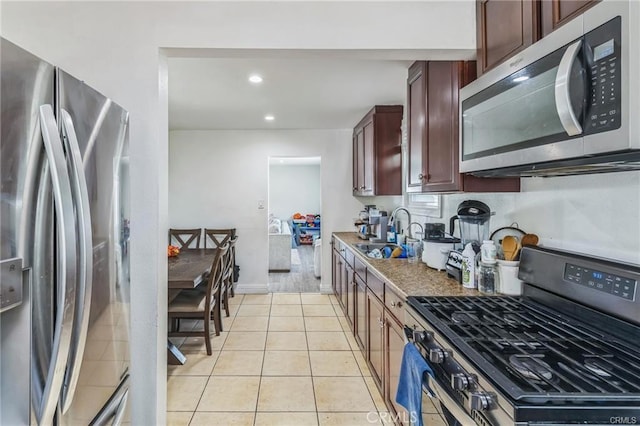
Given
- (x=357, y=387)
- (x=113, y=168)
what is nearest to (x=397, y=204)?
(x=357, y=387)

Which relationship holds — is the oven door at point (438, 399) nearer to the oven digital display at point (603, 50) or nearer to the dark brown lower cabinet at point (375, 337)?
the dark brown lower cabinet at point (375, 337)

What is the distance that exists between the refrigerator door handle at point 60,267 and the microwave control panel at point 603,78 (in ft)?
4.87

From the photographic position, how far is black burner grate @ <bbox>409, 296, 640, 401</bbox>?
0.83 m

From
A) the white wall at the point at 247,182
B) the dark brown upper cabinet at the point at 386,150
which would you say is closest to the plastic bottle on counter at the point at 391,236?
the dark brown upper cabinet at the point at 386,150

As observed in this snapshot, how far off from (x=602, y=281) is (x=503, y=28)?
3.74ft

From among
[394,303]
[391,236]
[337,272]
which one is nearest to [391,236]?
[391,236]

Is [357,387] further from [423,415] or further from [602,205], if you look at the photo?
[602,205]

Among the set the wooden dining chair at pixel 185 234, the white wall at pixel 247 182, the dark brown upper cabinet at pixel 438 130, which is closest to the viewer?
the dark brown upper cabinet at pixel 438 130

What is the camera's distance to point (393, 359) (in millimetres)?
1973

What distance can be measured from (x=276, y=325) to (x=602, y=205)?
3212mm

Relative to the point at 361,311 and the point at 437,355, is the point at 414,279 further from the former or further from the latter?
the point at 361,311

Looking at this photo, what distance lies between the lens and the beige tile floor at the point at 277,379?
2.15 m

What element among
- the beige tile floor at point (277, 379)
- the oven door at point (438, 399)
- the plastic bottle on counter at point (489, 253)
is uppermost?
the plastic bottle on counter at point (489, 253)

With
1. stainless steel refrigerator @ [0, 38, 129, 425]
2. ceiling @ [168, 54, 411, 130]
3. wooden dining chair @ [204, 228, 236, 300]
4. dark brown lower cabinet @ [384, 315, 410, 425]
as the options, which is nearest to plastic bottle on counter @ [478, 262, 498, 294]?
dark brown lower cabinet @ [384, 315, 410, 425]
